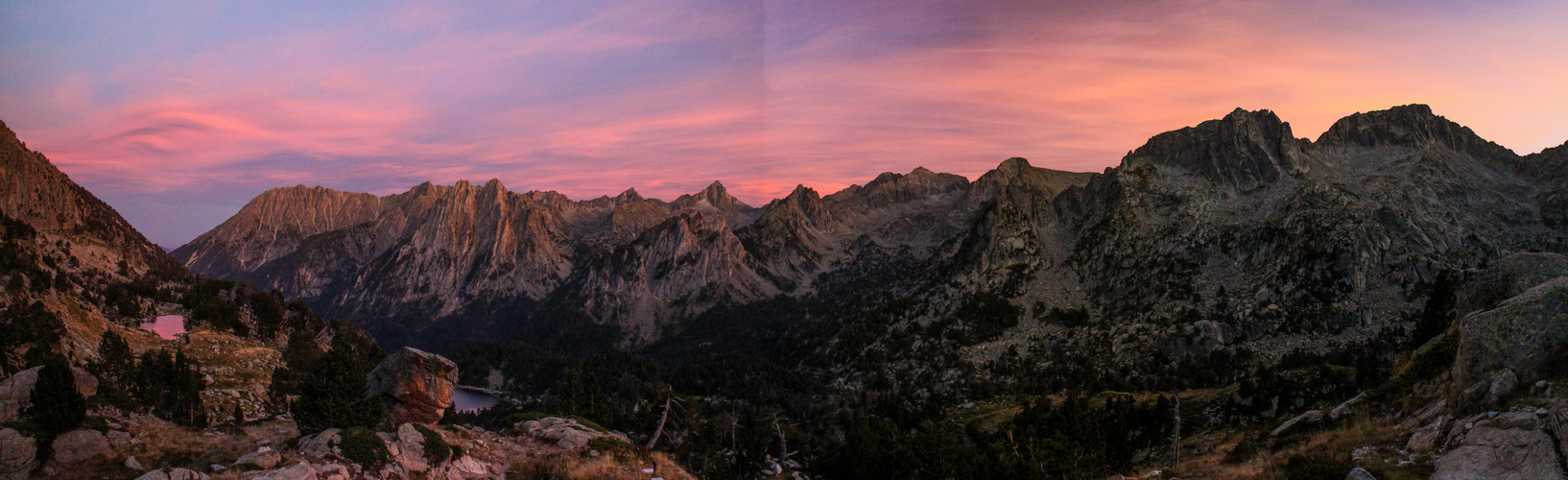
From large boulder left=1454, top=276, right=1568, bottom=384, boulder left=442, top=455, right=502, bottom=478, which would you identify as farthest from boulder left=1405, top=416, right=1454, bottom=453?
boulder left=442, top=455, right=502, bottom=478

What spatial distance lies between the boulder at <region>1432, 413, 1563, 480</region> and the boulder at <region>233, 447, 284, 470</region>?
1867 inches

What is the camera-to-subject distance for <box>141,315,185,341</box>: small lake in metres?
79.9

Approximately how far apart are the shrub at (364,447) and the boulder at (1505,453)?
45453 millimetres

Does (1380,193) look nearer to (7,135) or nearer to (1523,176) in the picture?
(1523,176)

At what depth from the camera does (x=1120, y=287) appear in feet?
611

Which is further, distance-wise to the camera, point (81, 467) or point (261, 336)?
point (261, 336)

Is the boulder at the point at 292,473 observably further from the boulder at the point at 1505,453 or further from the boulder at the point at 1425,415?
the boulder at the point at 1425,415

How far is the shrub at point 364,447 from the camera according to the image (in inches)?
1300

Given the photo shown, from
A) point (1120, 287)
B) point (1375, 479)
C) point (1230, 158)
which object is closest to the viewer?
point (1375, 479)

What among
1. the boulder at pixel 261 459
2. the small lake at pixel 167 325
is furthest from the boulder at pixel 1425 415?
the small lake at pixel 167 325

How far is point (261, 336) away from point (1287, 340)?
199 m

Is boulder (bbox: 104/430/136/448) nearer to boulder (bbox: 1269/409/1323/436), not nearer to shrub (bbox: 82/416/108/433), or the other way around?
shrub (bbox: 82/416/108/433)

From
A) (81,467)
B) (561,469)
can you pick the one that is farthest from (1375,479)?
(81,467)

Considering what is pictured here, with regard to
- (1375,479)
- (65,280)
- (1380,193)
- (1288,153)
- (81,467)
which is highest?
(1288,153)
